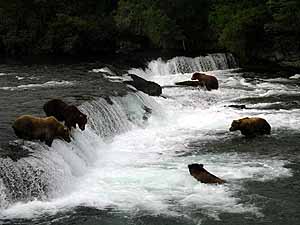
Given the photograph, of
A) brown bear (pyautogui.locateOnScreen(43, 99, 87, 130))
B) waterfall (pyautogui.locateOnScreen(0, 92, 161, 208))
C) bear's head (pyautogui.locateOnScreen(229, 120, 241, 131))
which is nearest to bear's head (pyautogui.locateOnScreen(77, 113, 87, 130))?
brown bear (pyautogui.locateOnScreen(43, 99, 87, 130))

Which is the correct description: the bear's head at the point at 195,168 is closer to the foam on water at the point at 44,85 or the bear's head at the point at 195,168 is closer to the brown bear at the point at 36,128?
the brown bear at the point at 36,128

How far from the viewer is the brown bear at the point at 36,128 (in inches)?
493

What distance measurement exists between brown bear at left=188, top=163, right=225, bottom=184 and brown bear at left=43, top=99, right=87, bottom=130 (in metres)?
3.68

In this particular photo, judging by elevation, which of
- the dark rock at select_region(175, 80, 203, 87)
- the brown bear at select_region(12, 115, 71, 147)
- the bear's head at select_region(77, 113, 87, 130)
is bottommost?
the dark rock at select_region(175, 80, 203, 87)

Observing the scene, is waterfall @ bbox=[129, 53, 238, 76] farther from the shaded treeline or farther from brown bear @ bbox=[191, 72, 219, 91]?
brown bear @ bbox=[191, 72, 219, 91]

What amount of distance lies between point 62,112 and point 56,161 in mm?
2157

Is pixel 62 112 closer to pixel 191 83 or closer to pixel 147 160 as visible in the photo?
pixel 147 160

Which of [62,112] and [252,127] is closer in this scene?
[62,112]

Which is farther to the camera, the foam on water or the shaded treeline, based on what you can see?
the shaded treeline

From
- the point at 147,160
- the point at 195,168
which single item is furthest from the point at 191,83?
the point at 195,168

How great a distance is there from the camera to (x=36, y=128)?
12.6 m

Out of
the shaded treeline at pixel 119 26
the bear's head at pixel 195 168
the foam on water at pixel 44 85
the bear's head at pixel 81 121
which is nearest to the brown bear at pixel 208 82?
the foam on water at pixel 44 85

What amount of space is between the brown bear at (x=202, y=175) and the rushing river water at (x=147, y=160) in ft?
0.51

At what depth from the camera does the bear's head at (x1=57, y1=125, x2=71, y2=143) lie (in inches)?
519
